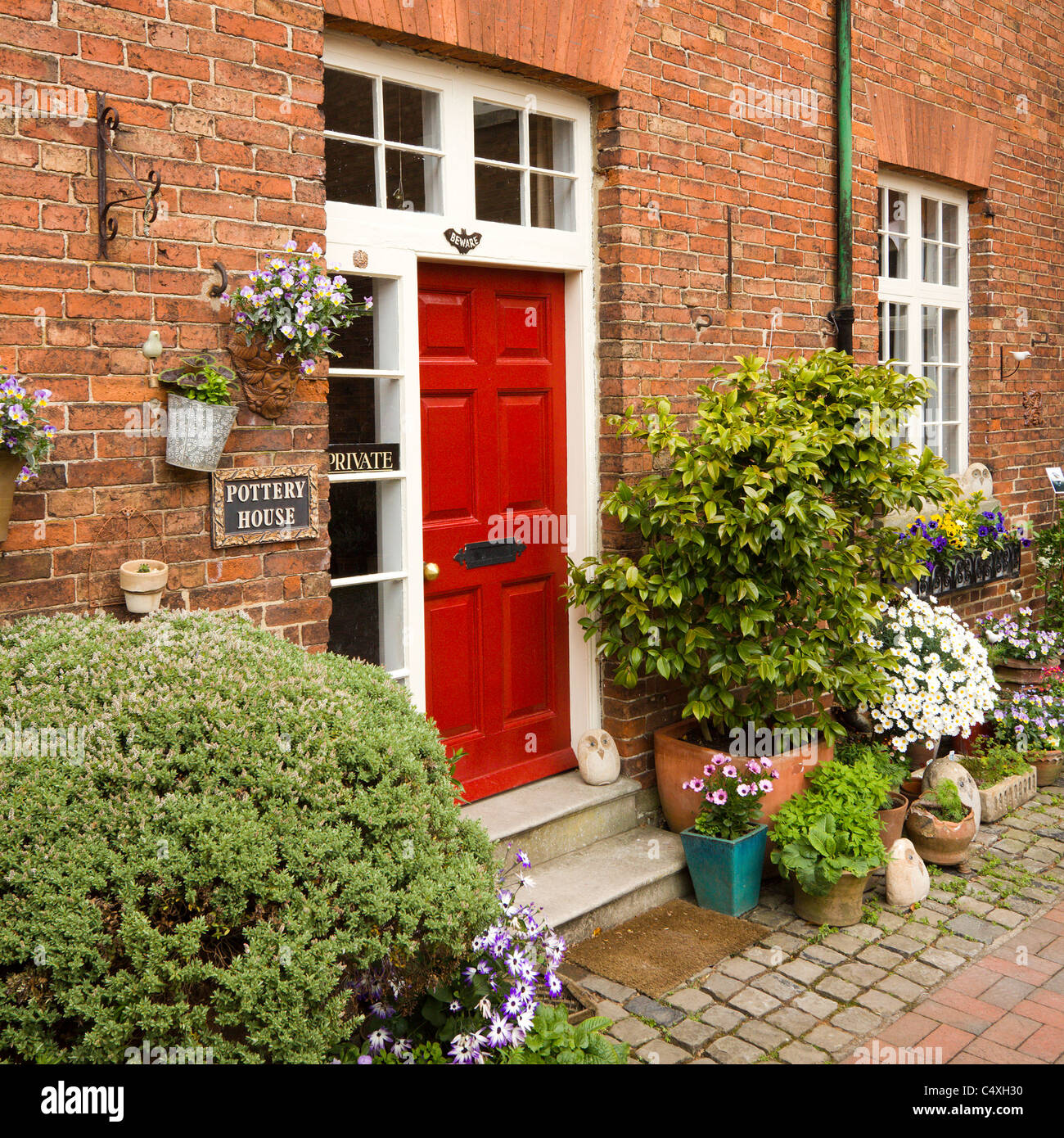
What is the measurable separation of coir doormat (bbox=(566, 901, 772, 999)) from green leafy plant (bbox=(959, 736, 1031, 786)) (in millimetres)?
2037

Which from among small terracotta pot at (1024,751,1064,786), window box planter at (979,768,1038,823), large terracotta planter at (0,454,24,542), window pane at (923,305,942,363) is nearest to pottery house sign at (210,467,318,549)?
large terracotta planter at (0,454,24,542)

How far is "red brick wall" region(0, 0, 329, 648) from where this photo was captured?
3004 millimetres

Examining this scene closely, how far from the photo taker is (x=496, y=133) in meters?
4.46

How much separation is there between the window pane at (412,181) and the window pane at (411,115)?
0.06m

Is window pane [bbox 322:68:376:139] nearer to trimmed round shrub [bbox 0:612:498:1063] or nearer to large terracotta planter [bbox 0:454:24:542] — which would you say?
large terracotta planter [bbox 0:454:24:542]

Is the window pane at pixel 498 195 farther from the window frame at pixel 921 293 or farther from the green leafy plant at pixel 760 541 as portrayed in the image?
the window frame at pixel 921 293

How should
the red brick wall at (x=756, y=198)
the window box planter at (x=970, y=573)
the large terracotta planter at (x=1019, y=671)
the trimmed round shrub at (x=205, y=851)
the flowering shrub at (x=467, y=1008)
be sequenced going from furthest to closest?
1. the window box planter at (x=970, y=573)
2. the large terracotta planter at (x=1019, y=671)
3. the red brick wall at (x=756, y=198)
4. the flowering shrub at (x=467, y=1008)
5. the trimmed round shrub at (x=205, y=851)

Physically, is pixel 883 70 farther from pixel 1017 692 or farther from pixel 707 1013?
pixel 707 1013

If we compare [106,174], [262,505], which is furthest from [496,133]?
[262,505]

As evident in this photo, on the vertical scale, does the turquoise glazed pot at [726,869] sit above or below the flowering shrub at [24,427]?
below

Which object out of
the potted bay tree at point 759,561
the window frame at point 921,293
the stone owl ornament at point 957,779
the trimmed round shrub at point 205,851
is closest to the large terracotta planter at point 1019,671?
the stone owl ornament at point 957,779

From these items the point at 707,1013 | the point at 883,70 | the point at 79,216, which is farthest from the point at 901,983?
the point at 883,70

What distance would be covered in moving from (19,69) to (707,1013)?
3510 millimetres

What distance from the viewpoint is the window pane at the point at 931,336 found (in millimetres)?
7207
